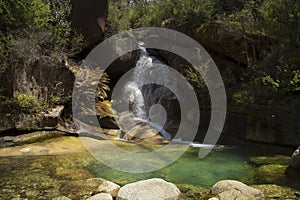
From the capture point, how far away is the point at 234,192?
4.95 meters

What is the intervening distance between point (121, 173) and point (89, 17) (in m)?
9.71

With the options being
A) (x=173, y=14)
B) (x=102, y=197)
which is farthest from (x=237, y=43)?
(x=102, y=197)

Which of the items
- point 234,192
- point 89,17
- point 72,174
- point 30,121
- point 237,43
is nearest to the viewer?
point 234,192

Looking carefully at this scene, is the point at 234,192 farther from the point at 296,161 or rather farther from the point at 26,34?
the point at 26,34

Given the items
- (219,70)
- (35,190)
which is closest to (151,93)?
(219,70)

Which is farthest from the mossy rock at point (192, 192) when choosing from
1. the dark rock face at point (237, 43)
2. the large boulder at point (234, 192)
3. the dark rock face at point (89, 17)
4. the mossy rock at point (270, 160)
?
the dark rock face at point (89, 17)

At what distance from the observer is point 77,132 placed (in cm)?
1015

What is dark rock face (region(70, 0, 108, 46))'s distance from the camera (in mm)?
13461

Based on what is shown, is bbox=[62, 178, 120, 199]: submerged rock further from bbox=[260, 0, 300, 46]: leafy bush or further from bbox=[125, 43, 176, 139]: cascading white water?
bbox=[260, 0, 300, 46]: leafy bush

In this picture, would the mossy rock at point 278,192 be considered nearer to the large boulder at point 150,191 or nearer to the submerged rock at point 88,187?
the large boulder at point 150,191

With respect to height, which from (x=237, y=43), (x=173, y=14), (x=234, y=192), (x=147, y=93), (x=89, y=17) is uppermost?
(x=173, y=14)

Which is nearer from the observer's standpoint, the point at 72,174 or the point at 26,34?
the point at 72,174

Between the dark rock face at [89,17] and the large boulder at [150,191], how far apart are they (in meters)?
10.5

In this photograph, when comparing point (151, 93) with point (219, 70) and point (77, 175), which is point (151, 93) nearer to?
point (219, 70)
